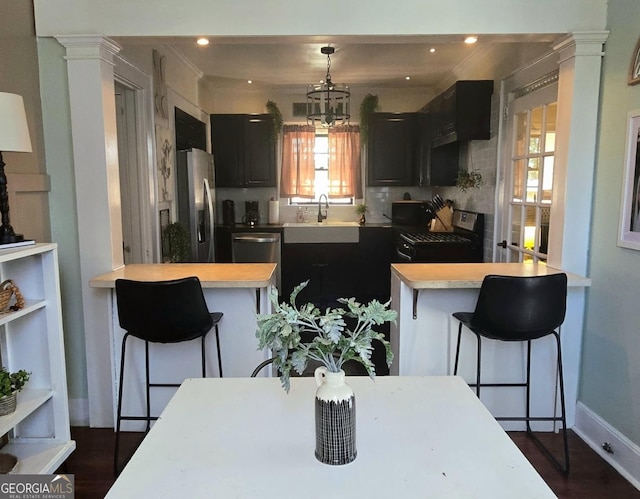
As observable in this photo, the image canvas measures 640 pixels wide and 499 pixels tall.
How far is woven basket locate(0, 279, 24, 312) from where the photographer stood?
6.45ft

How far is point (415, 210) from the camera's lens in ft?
18.7

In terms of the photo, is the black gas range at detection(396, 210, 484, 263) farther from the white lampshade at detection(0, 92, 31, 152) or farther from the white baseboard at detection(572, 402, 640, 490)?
the white lampshade at detection(0, 92, 31, 152)

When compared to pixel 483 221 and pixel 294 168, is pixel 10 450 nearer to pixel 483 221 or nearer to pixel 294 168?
pixel 483 221

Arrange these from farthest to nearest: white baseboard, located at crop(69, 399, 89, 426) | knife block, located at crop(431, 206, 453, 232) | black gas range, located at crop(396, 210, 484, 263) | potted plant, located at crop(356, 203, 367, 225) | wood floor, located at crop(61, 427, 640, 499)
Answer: potted plant, located at crop(356, 203, 367, 225) → knife block, located at crop(431, 206, 453, 232) → black gas range, located at crop(396, 210, 484, 263) → white baseboard, located at crop(69, 399, 89, 426) → wood floor, located at crop(61, 427, 640, 499)

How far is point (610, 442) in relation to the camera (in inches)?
92.1

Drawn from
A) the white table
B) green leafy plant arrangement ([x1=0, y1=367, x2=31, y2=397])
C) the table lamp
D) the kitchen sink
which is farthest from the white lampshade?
the kitchen sink

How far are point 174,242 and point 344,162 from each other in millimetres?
2752

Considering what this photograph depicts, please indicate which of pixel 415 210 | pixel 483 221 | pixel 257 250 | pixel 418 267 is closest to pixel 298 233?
pixel 257 250

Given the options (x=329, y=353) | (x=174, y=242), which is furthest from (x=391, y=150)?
(x=329, y=353)

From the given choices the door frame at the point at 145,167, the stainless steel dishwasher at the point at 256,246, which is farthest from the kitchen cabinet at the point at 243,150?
the door frame at the point at 145,167

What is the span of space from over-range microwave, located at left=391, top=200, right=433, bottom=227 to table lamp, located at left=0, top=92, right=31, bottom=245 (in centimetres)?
438

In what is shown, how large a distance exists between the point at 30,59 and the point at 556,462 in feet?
11.0

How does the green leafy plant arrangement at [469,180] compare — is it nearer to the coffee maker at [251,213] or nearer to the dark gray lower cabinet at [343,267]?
the dark gray lower cabinet at [343,267]

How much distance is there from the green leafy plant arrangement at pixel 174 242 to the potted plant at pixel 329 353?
311 centimetres
